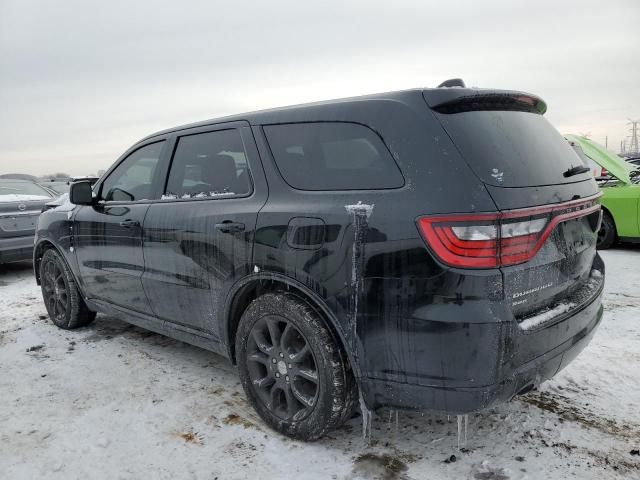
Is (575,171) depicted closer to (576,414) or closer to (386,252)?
(386,252)

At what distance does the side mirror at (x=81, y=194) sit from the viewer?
12.8ft

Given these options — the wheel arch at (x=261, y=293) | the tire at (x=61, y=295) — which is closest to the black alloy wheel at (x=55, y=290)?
the tire at (x=61, y=295)

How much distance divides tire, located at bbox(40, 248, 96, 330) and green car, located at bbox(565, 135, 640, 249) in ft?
22.0

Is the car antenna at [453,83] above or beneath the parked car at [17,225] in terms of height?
above

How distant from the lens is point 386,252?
7.00 ft

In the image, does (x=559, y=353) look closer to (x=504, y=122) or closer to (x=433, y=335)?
(x=433, y=335)

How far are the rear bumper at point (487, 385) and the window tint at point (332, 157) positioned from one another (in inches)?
32.6

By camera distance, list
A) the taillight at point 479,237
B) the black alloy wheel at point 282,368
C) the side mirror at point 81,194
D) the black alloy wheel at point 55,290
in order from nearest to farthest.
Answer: the taillight at point 479,237, the black alloy wheel at point 282,368, the side mirror at point 81,194, the black alloy wheel at point 55,290

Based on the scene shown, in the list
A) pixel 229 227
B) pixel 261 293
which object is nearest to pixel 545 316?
pixel 261 293

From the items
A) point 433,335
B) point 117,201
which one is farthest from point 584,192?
point 117,201

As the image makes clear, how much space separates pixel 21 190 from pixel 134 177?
563 cm

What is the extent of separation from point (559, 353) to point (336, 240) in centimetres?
115

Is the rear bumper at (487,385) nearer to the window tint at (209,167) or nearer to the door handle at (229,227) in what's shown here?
the door handle at (229,227)

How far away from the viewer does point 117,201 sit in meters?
3.85
